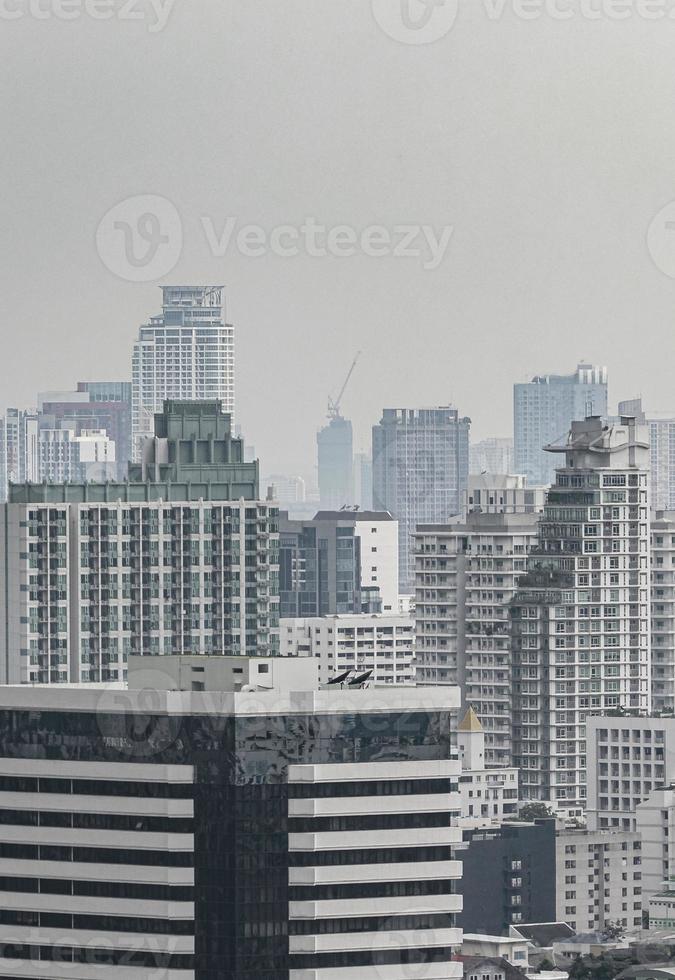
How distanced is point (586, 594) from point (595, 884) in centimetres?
1407

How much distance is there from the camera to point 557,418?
287ft

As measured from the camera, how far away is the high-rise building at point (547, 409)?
8706 cm

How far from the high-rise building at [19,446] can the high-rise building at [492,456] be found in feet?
42.5

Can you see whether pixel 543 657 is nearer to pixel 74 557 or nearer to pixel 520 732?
pixel 520 732

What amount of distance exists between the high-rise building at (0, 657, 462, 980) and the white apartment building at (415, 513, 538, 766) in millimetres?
34399

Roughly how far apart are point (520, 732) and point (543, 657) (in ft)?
5.15

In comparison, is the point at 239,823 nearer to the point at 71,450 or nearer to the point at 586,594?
the point at 586,594

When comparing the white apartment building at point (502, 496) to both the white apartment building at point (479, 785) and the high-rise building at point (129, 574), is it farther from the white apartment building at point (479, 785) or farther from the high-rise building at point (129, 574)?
the high-rise building at point (129, 574)

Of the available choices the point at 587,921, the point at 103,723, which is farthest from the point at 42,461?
the point at 103,723

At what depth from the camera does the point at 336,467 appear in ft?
322

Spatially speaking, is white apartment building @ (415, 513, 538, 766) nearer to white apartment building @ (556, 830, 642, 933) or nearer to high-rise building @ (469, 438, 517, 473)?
white apartment building @ (556, 830, 642, 933)

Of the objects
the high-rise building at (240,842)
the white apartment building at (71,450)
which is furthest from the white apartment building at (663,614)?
the high-rise building at (240,842)

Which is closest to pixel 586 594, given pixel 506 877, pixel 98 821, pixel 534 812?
pixel 534 812

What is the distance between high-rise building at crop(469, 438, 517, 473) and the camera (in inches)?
3558
